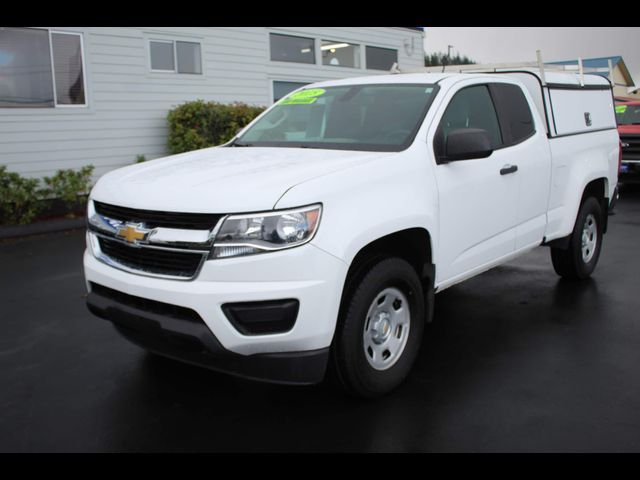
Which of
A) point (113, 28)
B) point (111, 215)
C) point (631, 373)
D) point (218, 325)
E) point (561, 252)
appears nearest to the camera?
point (218, 325)

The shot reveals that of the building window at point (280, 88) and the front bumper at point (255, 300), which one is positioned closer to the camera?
the front bumper at point (255, 300)

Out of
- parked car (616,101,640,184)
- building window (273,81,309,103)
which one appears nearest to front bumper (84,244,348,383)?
parked car (616,101,640,184)

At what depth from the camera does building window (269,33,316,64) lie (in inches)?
595

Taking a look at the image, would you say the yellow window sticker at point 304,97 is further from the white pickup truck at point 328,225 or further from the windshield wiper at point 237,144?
the windshield wiper at point 237,144

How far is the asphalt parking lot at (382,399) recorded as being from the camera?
3330mm

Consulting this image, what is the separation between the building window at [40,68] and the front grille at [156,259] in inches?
322

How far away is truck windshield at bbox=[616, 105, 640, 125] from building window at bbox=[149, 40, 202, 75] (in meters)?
9.16

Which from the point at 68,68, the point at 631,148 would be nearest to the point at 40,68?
the point at 68,68

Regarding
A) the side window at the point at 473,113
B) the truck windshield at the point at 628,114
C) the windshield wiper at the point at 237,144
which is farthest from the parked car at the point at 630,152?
the windshield wiper at the point at 237,144

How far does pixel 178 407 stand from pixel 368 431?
1134 mm

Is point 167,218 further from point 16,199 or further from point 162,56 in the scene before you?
point 162,56

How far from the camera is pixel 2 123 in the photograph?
10.4 metres

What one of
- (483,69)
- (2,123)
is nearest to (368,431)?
(483,69)
